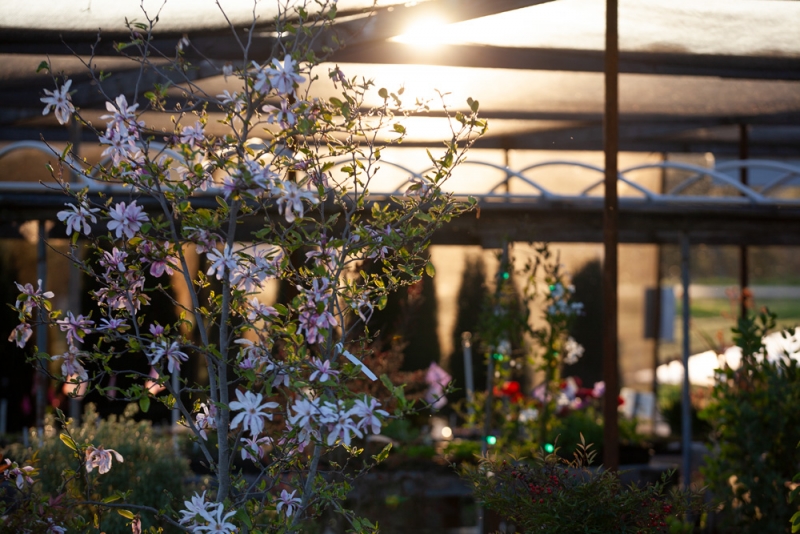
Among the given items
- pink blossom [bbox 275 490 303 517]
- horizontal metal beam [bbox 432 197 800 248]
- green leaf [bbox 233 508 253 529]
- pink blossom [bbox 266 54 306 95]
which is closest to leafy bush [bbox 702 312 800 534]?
horizontal metal beam [bbox 432 197 800 248]

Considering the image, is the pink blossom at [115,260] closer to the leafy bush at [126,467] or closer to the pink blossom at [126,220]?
the pink blossom at [126,220]

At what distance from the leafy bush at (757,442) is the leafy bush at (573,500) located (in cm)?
202

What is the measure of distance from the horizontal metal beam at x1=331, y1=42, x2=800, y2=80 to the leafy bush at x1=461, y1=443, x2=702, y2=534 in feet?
9.29

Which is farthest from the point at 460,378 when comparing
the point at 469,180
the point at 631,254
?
the point at 631,254

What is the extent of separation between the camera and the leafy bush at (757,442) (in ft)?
14.7

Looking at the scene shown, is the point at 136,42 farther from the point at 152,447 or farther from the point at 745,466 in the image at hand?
the point at 745,466

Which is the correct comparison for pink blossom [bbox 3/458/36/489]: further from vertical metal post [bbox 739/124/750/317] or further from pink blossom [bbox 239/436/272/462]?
vertical metal post [bbox 739/124/750/317]

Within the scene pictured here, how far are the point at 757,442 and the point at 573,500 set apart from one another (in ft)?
8.23

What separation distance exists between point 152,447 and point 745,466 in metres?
3.28

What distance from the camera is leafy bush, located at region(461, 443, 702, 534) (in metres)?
2.55

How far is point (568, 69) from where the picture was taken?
510 cm

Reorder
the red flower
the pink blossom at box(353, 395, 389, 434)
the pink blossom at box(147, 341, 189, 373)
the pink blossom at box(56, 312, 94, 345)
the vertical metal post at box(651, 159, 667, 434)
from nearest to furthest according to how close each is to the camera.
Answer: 1. the pink blossom at box(353, 395, 389, 434)
2. the pink blossom at box(147, 341, 189, 373)
3. the pink blossom at box(56, 312, 94, 345)
4. the red flower
5. the vertical metal post at box(651, 159, 667, 434)

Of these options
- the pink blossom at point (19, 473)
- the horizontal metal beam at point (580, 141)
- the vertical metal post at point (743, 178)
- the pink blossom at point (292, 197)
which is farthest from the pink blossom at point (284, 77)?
the vertical metal post at point (743, 178)

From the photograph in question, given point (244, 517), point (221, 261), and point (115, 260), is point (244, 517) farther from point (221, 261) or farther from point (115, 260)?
point (115, 260)
